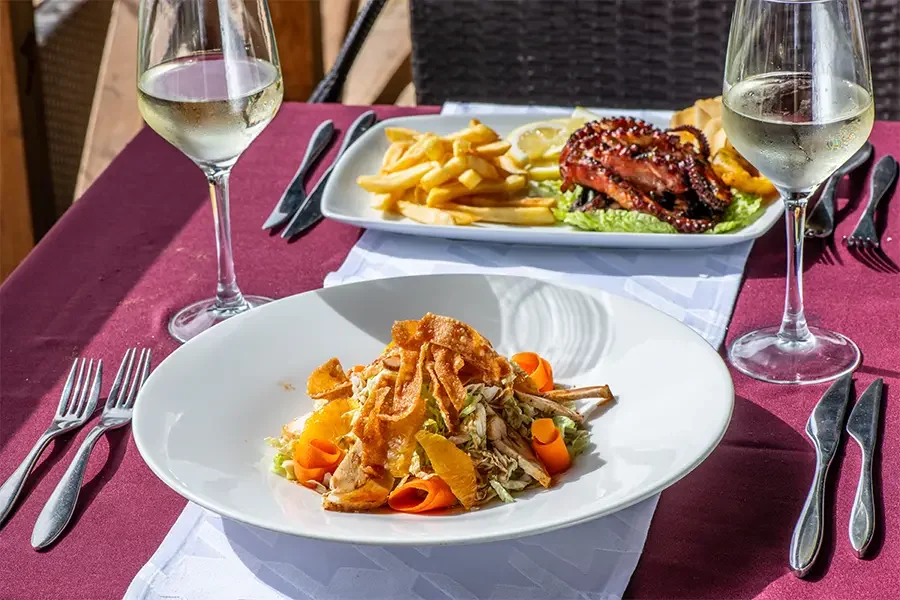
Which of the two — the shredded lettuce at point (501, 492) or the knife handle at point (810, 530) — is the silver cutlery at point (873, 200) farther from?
the shredded lettuce at point (501, 492)

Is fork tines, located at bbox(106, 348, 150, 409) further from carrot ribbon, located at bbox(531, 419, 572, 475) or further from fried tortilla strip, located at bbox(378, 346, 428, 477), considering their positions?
carrot ribbon, located at bbox(531, 419, 572, 475)

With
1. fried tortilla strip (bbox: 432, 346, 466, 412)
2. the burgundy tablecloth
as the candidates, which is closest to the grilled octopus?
the burgundy tablecloth

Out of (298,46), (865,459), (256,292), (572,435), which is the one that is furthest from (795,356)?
(298,46)

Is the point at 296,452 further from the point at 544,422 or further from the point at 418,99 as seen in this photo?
the point at 418,99

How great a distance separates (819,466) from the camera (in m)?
1.03

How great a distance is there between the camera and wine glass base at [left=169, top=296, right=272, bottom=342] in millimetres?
1353

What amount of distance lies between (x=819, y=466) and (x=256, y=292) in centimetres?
77

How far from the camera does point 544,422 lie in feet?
3.41

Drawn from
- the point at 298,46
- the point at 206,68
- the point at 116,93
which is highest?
the point at 206,68

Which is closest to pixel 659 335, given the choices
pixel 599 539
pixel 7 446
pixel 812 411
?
pixel 812 411

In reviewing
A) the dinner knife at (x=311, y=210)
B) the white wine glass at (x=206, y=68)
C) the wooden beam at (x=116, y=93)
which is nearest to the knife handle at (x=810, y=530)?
the white wine glass at (x=206, y=68)

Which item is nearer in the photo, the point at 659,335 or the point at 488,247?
the point at 659,335

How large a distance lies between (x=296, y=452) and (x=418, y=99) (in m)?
1.80

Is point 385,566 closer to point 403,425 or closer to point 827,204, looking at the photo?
point 403,425
